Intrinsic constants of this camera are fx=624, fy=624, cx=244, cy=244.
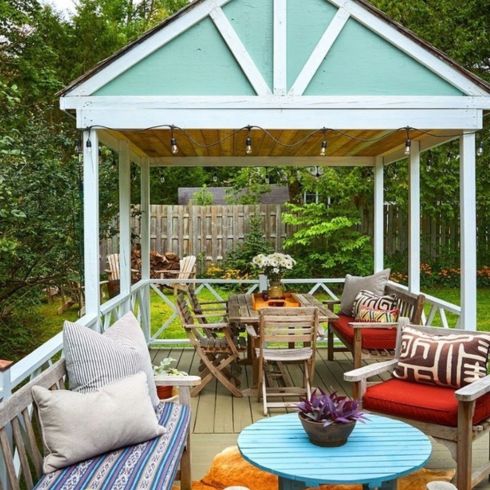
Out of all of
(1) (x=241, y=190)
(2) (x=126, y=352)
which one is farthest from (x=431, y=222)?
(2) (x=126, y=352)

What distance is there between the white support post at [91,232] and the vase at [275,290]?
2.28m

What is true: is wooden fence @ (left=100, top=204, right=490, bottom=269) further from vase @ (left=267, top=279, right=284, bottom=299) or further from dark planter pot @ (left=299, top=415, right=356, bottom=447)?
dark planter pot @ (left=299, top=415, right=356, bottom=447)

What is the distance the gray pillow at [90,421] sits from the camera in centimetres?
281

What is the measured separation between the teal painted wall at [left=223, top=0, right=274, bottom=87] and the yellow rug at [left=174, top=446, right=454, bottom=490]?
9.83 ft

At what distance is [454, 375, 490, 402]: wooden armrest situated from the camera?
11.3 ft

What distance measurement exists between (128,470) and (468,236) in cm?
349

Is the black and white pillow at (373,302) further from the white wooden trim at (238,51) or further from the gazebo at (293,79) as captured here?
the white wooden trim at (238,51)

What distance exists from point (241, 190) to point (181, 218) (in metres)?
2.19

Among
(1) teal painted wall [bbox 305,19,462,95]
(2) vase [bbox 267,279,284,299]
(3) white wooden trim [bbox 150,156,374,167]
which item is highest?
(1) teal painted wall [bbox 305,19,462,95]

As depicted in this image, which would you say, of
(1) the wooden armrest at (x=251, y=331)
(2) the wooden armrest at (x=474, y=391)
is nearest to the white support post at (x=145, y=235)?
Answer: (1) the wooden armrest at (x=251, y=331)

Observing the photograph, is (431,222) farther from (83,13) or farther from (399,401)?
(399,401)

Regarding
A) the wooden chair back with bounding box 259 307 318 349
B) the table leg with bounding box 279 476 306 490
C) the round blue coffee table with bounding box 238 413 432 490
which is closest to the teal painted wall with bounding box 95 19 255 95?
the wooden chair back with bounding box 259 307 318 349

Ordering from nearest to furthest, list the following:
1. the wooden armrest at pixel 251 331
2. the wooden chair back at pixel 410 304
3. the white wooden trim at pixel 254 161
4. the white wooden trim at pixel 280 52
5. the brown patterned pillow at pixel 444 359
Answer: the brown patterned pillow at pixel 444 359 < the white wooden trim at pixel 280 52 < the wooden armrest at pixel 251 331 < the wooden chair back at pixel 410 304 < the white wooden trim at pixel 254 161

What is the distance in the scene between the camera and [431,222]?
42.8ft
